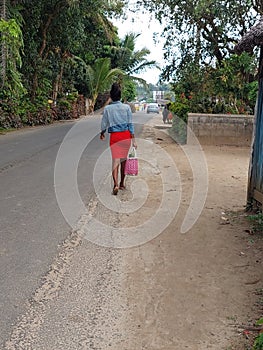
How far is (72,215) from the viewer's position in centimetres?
556

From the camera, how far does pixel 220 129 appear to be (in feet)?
45.1

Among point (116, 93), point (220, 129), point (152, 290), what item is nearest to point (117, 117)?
point (116, 93)

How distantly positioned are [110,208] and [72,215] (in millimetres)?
663

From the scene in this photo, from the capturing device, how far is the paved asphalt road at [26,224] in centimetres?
341

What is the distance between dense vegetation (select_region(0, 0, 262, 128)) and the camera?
46.3 ft

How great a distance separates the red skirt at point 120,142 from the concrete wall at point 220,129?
726 cm

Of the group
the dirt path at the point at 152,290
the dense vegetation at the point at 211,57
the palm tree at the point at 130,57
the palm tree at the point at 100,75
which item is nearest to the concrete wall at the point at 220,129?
the dense vegetation at the point at 211,57

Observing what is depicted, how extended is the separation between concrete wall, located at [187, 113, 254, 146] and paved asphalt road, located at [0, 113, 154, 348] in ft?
15.6

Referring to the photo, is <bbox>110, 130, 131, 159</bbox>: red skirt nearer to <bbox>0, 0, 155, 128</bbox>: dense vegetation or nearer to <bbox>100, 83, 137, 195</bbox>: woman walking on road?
<bbox>100, 83, 137, 195</bbox>: woman walking on road

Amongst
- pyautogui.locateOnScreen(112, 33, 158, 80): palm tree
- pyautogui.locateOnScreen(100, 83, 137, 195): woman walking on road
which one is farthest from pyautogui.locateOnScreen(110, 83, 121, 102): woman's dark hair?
pyautogui.locateOnScreen(112, 33, 158, 80): palm tree

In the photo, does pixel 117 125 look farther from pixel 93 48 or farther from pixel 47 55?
→ pixel 93 48

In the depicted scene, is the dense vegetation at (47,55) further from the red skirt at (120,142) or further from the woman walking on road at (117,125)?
the red skirt at (120,142)

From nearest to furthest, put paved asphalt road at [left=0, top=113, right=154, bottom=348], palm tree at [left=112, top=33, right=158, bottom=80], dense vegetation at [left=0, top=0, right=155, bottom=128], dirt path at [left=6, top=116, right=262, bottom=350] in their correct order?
1. dirt path at [left=6, top=116, right=262, bottom=350]
2. paved asphalt road at [left=0, top=113, right=154, bottom=348]
3. dense vegetation at [left=0, top=0, right=155, bottom=128]
4. palm tree at [left=112, top=33, right=158, bottom=80]

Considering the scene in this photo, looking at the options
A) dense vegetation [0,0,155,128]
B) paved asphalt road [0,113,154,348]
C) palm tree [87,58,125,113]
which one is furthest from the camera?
palm tree [87,58,125,113]
